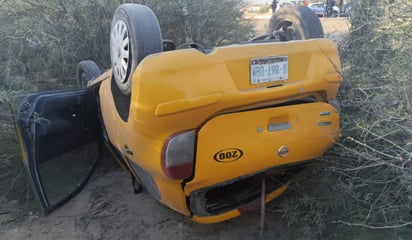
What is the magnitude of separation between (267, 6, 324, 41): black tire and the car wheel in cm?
127

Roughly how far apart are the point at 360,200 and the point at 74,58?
169 inches

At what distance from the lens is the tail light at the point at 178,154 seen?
2.15 meters

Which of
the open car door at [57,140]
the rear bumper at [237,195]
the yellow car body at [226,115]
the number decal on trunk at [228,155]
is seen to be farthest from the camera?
the open car door at [57,140]

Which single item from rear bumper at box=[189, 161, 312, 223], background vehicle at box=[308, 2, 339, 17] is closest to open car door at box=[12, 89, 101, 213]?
rear bumper at box=[189, 161, 312, 223]

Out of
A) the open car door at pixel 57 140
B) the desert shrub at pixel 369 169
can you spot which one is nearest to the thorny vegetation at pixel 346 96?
the desert shrub at pixel 369 169

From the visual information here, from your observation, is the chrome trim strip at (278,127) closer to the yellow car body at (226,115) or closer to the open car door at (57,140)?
the yellow car body at (226,115)

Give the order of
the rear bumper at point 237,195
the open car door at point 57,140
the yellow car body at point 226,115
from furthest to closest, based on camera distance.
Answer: the open car door at point 57,140 → the rear bumper at point 237,195 → the yellow car body at point 226,115

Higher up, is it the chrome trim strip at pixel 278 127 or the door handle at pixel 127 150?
the chrome trim strip at pixel 278 127

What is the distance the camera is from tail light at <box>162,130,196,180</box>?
2146mm

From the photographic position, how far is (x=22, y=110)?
3.25m

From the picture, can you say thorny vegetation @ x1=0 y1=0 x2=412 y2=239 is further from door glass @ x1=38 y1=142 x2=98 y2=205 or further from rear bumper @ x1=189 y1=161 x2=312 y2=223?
door glass @ x1=38 y1=142 x2=98 y2=205

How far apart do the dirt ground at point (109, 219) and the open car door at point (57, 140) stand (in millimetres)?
166

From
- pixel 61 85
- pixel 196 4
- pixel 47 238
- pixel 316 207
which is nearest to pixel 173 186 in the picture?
pixel 316 207

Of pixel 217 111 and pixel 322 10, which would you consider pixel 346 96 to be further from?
pixel 322 10
